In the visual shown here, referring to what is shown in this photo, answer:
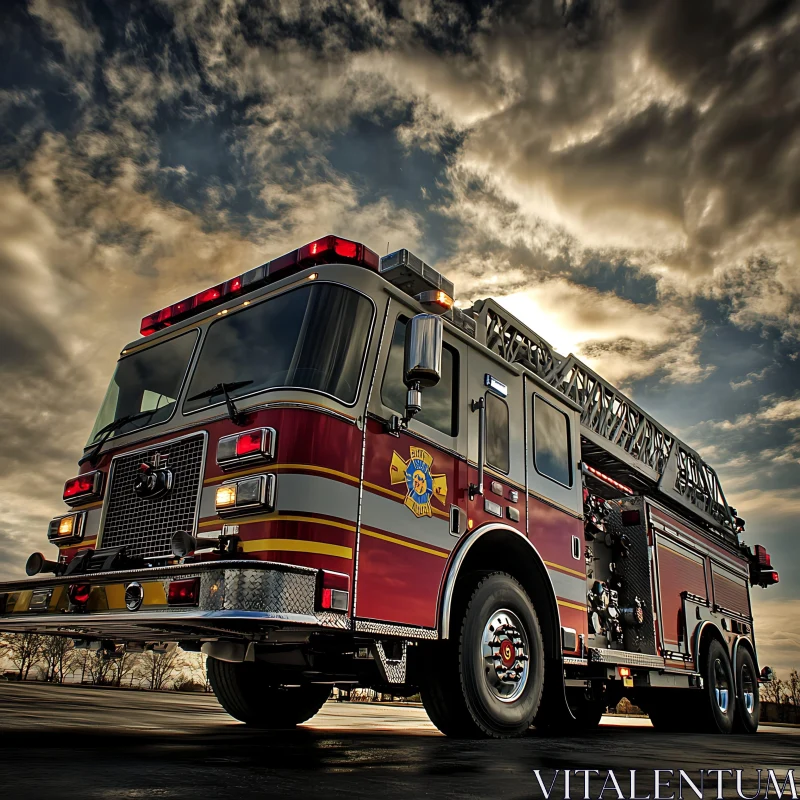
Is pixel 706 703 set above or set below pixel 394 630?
below

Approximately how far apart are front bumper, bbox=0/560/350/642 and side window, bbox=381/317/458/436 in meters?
1.29

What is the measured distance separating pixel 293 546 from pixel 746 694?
797 cm

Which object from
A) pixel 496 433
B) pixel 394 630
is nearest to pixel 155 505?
pixel 394 630

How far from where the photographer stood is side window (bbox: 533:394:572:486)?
6.25 metres

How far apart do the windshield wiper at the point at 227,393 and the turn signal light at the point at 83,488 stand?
816mm

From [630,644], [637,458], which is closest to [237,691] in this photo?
[630,644]

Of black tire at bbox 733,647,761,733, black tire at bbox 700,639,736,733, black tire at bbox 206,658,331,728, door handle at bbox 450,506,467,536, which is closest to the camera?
door handle at bbox 450,506,467,536

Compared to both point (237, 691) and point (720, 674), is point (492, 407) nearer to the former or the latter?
point (237, 691)

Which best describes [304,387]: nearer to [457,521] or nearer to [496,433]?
[457,521]

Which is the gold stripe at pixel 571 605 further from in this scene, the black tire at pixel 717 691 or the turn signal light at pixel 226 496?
the black tire at pixel 717 691

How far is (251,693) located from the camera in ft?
20.0

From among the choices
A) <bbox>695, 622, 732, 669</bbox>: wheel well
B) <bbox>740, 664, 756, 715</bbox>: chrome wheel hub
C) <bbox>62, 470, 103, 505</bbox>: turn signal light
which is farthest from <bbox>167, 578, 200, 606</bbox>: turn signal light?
<bbox>740, 664, 756, 715</bbox>: chrome wheel hub

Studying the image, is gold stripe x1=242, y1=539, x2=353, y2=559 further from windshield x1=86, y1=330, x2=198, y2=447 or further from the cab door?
windshield x1=86, y1=330, x2=198, y2=447

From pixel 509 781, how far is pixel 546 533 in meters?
3.18
